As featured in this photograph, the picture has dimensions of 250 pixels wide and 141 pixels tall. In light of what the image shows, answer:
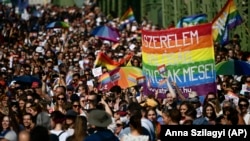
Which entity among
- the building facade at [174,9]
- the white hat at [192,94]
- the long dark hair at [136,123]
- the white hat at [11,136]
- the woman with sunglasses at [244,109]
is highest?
the long dark hair at [136,123]

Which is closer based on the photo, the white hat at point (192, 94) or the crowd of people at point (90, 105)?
the crowd of people at point (90, 105)

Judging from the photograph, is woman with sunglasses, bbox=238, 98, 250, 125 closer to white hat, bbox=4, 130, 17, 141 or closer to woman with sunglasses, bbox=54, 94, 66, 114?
woman with sunglasses, bbox=54, 94, 66, 114

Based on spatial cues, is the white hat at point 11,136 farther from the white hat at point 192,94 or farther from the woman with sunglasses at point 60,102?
the white hat at point 192,94

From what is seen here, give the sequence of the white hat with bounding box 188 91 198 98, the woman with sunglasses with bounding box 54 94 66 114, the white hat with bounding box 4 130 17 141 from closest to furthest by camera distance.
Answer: the white hat with bounding box 4 130 17 141
the woman with sunglasses with bounding box 54 94 66 114
the white hat with bounding box 188 91 198 98

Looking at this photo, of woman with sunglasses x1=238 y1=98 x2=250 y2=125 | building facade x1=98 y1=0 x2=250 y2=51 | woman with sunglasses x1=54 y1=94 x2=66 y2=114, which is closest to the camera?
woman with sunglasses x1=238 y1=98 x2=250 y2=125

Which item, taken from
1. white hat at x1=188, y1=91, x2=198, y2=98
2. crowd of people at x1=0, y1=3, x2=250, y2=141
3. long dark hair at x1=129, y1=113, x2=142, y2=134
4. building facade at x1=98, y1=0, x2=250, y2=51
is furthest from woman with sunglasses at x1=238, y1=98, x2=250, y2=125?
building facade at x1=98, y1=0, x2=250, y2=51

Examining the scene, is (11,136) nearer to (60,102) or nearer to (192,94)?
(60,102)

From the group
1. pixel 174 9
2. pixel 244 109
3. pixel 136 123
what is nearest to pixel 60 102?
pixel 244 109

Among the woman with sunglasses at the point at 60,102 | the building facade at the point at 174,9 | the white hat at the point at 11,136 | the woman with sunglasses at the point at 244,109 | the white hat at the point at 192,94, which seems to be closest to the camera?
the white hat at the point at 11,136

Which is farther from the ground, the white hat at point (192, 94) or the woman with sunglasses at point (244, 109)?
the woman with sunglasses at point (244, 109)

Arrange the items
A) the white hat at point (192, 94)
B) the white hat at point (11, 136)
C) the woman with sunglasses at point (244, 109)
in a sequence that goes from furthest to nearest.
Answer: the white hat at point (192, 94)
the woman with sunglasses at point (244, 109)
the white hat at point (11, 136)

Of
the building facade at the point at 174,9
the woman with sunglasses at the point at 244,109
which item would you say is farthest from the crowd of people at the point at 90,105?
the building facade at the point at 174,9

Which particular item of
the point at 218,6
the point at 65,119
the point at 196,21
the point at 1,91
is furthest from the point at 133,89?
the point at 218,6

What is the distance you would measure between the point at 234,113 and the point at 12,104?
3.56 metres
